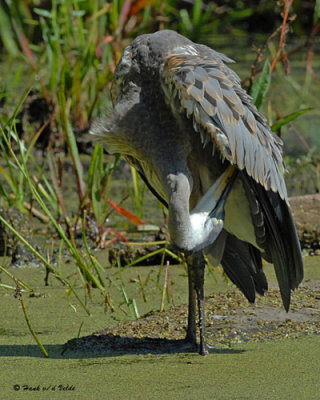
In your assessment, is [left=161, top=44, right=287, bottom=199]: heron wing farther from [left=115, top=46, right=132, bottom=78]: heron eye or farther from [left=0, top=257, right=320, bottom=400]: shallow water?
[left=0, top=257, right=320, bottom=400]: shallow water

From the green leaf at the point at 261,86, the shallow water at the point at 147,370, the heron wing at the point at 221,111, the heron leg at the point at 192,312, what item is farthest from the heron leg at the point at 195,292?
the green leaf at the point at 261,86

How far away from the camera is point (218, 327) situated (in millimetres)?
3748

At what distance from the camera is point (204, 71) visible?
3.49 meters

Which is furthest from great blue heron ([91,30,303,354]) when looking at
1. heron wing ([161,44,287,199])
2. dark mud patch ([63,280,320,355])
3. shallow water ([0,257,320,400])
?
shallow water ([0,257,320,400])

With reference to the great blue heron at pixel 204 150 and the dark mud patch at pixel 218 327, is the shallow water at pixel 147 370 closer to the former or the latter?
the dark mud patch at pixel 218 327

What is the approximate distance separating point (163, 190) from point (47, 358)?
34.2 inches

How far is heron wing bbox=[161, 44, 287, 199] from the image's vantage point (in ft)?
11.1

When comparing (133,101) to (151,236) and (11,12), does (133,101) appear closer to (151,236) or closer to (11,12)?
(151,236)

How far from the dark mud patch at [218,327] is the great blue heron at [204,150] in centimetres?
12

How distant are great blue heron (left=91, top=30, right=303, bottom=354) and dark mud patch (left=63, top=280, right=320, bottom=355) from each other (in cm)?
12

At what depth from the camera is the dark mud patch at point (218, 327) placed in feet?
11.6

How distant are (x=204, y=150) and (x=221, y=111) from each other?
29cm

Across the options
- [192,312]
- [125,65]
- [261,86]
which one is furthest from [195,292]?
[261,86]

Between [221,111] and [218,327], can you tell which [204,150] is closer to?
[221,111]
